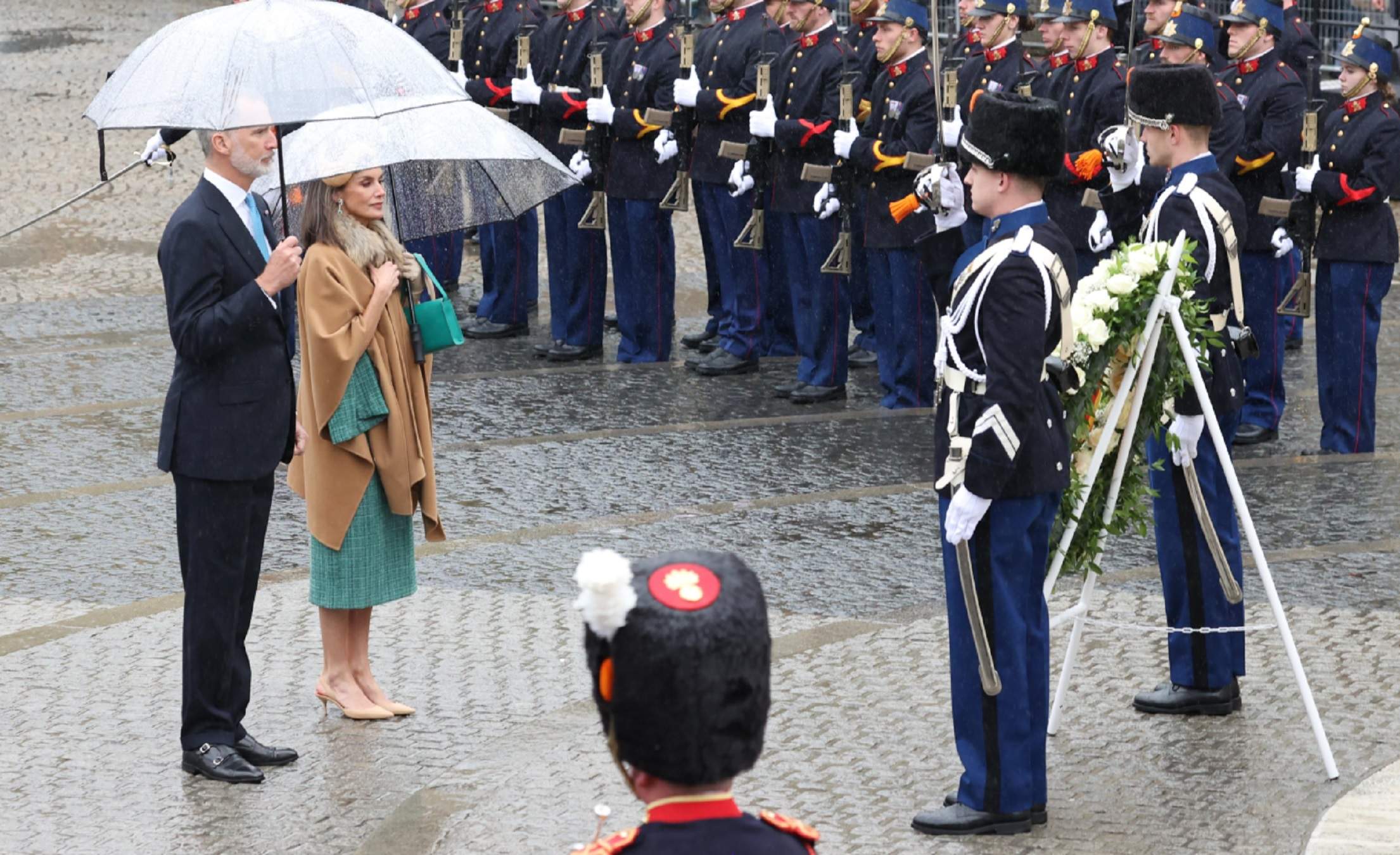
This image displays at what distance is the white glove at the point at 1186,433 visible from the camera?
607 centimetres

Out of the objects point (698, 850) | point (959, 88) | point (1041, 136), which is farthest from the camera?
point (959, 88)

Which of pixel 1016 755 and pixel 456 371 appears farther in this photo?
pixel 456 371

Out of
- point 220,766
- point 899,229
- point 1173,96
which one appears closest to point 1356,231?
point 899,229

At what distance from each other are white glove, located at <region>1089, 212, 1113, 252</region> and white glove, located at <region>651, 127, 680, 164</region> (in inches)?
98.0

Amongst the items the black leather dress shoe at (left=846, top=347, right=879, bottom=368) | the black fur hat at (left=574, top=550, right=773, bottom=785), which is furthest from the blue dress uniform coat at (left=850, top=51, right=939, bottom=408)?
the black fur hat at (left=574, top=550, right=773, bottom=785)

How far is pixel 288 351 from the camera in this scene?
5.82m

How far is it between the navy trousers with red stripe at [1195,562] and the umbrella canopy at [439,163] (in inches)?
84.2

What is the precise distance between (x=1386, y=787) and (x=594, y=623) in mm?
3421

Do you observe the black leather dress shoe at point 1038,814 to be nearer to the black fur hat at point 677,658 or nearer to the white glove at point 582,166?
the black fur hat at point 677,658

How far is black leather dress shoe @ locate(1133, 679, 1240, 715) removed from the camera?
20.1 feet

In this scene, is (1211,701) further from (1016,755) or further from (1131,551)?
(1131,551)

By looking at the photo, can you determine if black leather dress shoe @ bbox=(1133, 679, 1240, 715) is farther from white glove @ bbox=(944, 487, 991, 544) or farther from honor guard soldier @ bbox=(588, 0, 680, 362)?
honor guard soldier @ bbox=(588, 0, 680, 362)

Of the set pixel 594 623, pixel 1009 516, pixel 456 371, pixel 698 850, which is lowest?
pixel 456 371

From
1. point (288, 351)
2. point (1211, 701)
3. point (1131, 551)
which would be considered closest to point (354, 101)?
point (288, 351)
